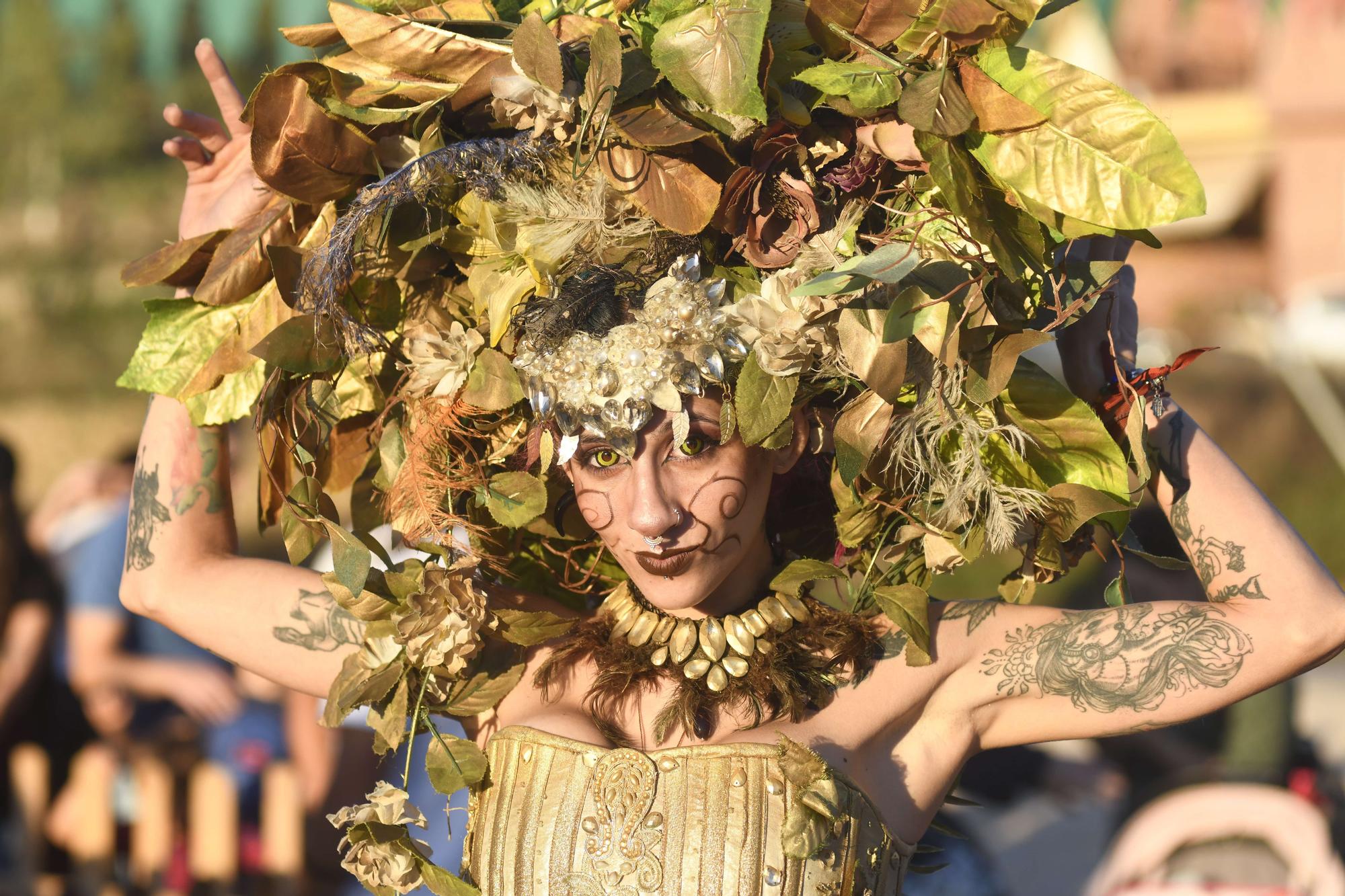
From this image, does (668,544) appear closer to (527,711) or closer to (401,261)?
(527,711)

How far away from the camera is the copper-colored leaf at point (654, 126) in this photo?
189cm

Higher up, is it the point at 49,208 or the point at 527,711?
the point at 527,711

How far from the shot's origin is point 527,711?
2252 mm

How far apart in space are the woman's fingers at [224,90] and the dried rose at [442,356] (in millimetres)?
496

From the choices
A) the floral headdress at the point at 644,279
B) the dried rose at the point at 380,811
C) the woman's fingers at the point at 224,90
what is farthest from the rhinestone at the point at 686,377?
the woman's fingers at the point at 224,90

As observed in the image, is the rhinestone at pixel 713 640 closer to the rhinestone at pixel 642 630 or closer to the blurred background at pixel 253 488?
the rhinestone at pixel 642 630

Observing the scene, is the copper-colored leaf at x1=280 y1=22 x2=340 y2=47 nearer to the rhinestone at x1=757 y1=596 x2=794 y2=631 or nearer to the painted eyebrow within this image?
the painted eyebrow

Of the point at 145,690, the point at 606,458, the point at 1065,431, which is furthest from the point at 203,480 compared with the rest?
the point at 145,690

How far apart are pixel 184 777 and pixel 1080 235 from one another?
3850 mm

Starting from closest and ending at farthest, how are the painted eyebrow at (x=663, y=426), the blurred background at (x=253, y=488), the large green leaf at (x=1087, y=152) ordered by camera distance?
the large green leaf at (x=1087, y=152) → the painted eyebrow at (x=663, y=426) → the blurred background at (x=253, y=488)

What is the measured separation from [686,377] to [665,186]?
270 millimetres

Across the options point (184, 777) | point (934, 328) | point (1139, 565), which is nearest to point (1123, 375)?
point (934, 328)

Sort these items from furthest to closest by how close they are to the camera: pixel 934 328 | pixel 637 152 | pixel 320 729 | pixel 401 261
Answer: pixel 320 729, pixel 401 261, pixel 637 152, pixel 934 328

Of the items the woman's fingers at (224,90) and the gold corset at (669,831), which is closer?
the gold corset at (669,831)
